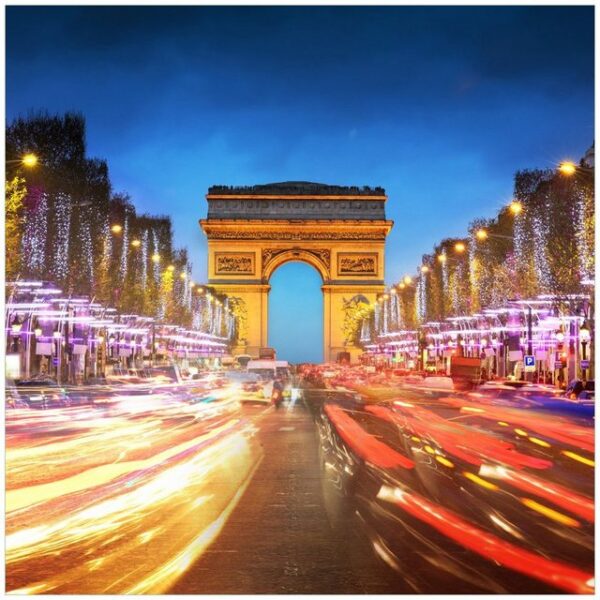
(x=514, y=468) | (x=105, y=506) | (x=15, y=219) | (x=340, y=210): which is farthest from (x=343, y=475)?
(x=340, y=210)

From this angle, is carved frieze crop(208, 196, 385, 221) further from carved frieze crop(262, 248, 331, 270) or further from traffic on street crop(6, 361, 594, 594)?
traffic on street crop(6, 361, 594, 594)

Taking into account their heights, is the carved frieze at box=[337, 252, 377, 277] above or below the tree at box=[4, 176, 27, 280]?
above

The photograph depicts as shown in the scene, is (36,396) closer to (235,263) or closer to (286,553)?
(286,553)

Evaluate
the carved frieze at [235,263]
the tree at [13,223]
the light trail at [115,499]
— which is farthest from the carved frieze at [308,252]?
the light trail at [115,499]

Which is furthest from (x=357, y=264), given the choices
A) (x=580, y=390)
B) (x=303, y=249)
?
(x=580, y=390)

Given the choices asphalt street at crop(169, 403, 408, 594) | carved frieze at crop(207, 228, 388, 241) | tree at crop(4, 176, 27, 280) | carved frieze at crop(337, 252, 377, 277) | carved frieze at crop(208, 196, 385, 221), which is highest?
carved frieze at crop(208, 196, 385, 221)

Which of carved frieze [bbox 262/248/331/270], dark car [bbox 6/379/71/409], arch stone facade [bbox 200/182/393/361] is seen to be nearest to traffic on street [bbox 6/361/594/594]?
dark car [bbox 6/379/71/409]

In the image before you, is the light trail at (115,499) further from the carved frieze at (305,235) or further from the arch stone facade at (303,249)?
the carved frieze at (305,235)
